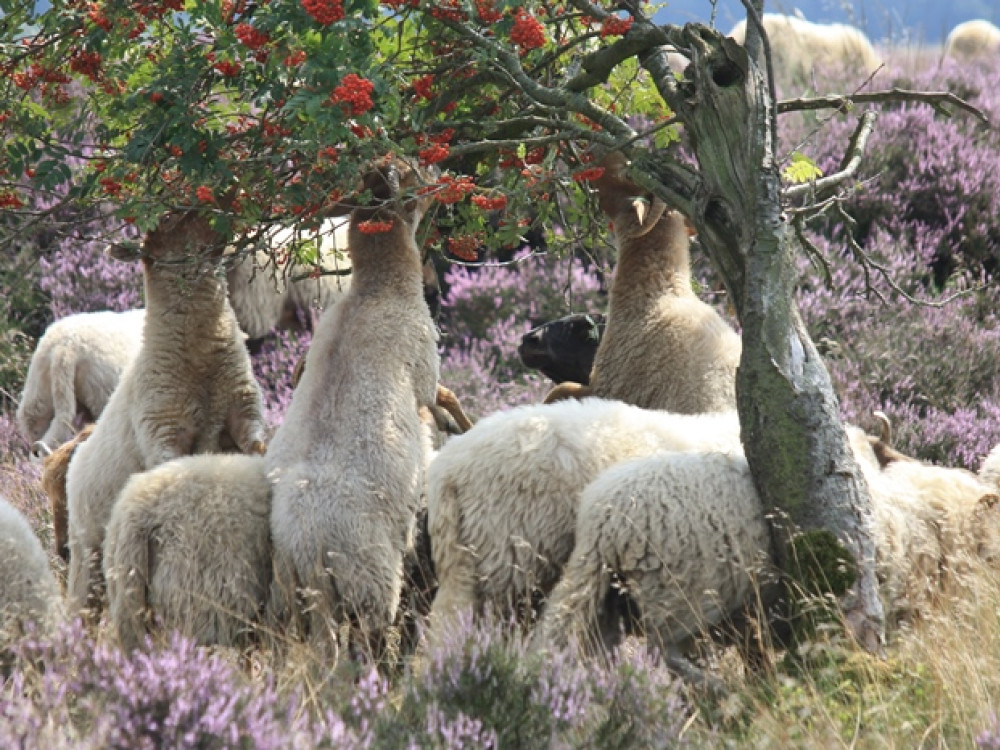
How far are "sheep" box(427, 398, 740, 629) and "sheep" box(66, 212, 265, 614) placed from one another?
4.75ft

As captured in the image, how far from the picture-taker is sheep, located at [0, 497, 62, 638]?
174 inches

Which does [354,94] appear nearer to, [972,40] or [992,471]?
[992,471]

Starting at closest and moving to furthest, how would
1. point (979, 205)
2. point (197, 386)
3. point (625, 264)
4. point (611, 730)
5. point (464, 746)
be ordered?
point (464, 746)
point (611, 730)
point (197, 386)
point (625, 264)
point (979, 205)

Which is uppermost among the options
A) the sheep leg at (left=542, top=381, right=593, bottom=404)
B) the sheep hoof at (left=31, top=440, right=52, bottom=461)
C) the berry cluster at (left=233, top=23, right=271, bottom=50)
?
the berry cluster at (left=233, top=23, right=271, bottom=50)

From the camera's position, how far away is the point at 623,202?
648 centimetres

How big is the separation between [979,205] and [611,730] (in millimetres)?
9286

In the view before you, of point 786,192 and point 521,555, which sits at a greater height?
point 786,192

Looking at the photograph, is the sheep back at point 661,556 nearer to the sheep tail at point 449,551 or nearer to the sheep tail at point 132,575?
the sheep tail at point 449,551

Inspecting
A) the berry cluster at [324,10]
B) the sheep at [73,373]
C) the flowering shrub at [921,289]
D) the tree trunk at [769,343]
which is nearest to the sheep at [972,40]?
the flowering shrub at [921,289]

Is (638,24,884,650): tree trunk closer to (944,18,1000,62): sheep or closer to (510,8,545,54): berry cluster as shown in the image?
(510,8,545,54): berry cluster

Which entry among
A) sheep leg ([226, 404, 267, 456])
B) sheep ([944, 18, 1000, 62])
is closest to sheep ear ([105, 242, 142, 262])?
sheep leg ([226, 404, 267, 456])

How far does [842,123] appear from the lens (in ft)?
42.4

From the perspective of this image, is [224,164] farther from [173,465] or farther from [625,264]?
[625,264]

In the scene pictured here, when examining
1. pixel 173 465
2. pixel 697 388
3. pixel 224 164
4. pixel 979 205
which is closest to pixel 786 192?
pixel 697 388
